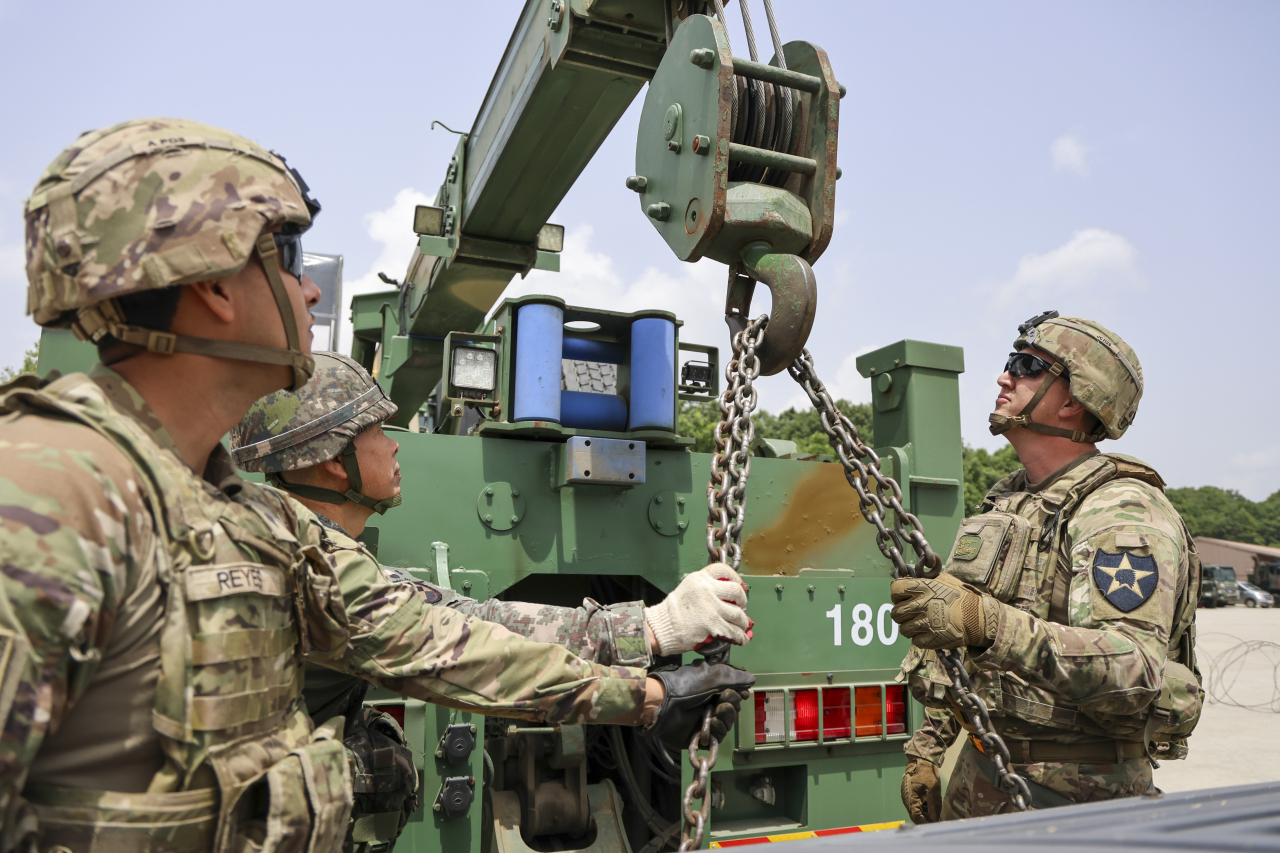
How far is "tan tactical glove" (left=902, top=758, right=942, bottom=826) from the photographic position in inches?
126

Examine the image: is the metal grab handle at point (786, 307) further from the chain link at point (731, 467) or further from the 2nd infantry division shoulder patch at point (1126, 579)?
the 2nd infantry division shoulder patch at point (1126, 579)

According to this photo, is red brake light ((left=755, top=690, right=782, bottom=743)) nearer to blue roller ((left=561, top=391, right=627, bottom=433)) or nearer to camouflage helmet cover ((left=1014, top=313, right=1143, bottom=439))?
blue roller ((left=561, top=391, right=627, bottom=433))

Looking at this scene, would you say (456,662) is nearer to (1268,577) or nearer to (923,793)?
(923,793)

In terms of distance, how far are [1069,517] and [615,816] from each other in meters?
2.23

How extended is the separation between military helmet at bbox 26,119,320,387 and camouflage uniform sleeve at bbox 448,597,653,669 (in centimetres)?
116

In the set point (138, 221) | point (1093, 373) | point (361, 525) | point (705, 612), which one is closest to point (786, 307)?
point (705, 612)

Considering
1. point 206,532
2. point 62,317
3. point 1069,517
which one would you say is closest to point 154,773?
point 206,532

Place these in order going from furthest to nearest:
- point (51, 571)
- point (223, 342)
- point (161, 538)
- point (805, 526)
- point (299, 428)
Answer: point (805, 526), point (299, 428), point (223, 342), point (161, 538), point (51, 571)

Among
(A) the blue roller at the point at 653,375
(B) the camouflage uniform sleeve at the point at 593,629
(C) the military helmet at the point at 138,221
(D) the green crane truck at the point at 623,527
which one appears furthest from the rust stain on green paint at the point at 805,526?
(C) the military helmet at the point at 138,221

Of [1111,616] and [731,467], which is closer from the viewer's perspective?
[731,467]

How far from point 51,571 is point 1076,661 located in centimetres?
219

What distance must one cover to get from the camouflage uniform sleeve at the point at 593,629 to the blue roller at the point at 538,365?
1245mm

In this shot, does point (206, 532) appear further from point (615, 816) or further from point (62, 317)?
point (615, 816)

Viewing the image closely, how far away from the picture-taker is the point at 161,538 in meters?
1.30
